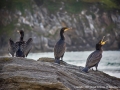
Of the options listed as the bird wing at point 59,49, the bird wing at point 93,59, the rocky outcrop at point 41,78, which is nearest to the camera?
the rocky outcrop at point 41,78

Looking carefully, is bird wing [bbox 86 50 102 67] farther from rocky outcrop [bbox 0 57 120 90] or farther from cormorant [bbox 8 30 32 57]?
cormorant [bbox 8 30 32 57]

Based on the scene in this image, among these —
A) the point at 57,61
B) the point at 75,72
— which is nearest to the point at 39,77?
the point at 75,72

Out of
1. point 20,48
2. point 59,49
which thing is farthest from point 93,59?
point 20,48

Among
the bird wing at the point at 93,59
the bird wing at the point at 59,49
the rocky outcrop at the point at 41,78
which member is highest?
the bird wing at the point at 59,49

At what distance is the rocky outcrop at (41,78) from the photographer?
62.3ft

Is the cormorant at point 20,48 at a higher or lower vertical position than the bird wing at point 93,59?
higher

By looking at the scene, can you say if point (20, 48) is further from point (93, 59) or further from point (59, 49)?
point (93, 59)

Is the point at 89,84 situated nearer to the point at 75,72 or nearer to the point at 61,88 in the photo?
the point at 75,72

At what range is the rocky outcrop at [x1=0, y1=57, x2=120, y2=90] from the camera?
1900cm

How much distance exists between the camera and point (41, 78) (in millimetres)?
19344

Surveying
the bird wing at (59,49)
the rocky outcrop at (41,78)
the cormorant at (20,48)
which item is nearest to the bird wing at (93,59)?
the rocky outcrop at (41,78)

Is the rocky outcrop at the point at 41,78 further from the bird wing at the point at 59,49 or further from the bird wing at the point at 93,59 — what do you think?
the bird wing at the point at 59,49

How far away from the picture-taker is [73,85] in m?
20.6

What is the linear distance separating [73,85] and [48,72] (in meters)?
1.33
